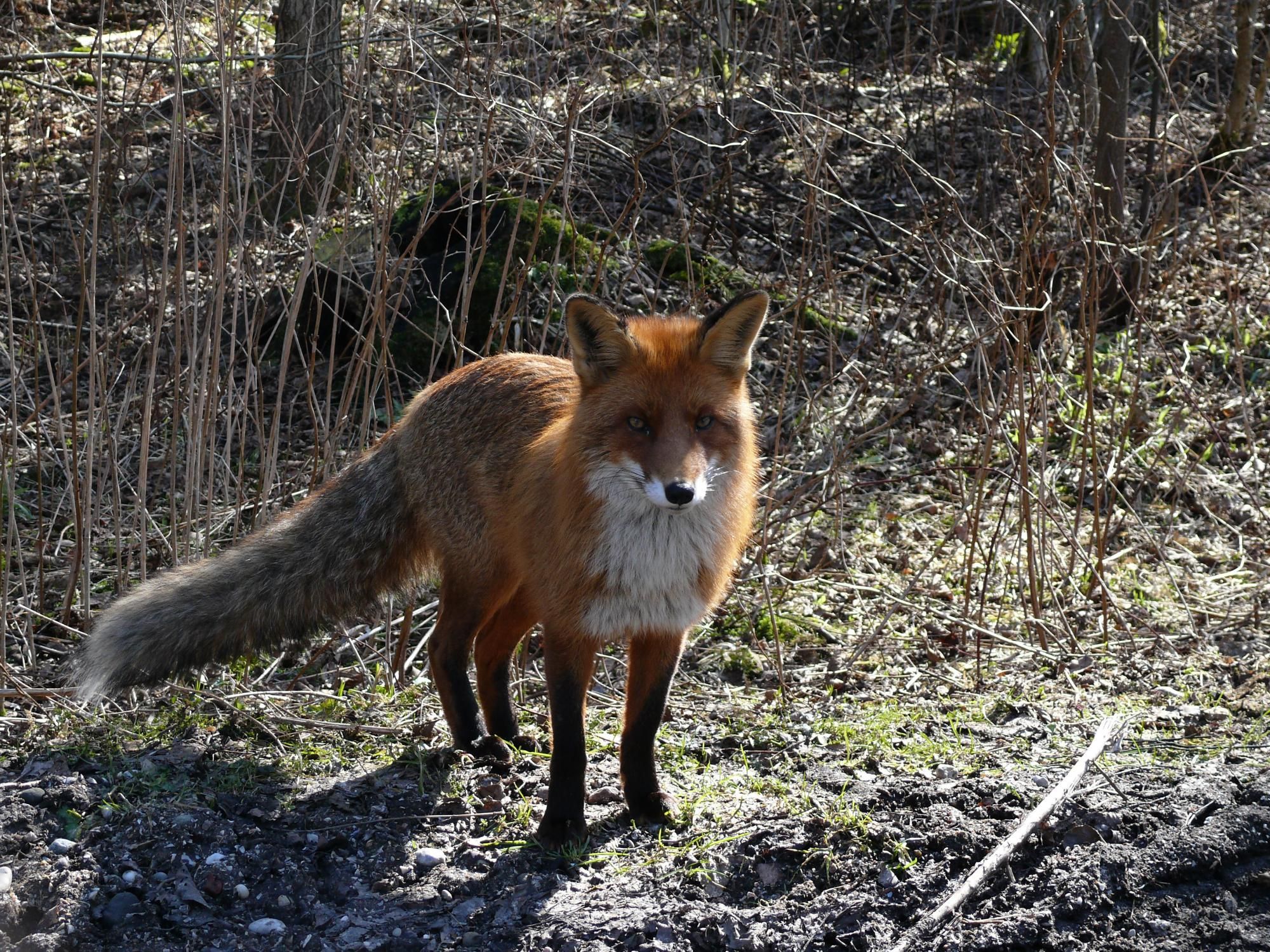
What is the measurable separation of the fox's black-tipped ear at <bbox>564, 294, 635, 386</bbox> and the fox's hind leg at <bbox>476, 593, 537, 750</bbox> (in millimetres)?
1037

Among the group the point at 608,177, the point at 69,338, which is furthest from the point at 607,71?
the point at 69,338

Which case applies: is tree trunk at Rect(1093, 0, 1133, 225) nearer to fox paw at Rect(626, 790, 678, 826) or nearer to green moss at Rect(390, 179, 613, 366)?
green moss at Rect(390, 179, 613, 366)

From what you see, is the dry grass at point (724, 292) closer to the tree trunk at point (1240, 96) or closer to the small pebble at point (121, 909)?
the tree trunk at point (1240, 96)

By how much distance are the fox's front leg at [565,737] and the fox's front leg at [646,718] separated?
0.18 m

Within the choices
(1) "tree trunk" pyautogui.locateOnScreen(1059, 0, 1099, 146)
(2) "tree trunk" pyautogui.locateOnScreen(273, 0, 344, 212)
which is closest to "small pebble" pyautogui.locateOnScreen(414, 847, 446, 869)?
(2) "tree trunk" pyautogui.locateOnScreen(273, 0, 344, 212)

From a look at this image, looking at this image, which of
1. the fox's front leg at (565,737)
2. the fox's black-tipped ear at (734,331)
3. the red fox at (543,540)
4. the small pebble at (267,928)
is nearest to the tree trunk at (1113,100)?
the fox's black-tipped ear at (734,331)

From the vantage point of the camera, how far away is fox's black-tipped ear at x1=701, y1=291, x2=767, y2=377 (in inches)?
133

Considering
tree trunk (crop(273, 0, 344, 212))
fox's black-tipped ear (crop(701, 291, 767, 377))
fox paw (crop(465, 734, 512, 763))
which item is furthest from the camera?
tree trunk (crop(273, 0, 344, 212))

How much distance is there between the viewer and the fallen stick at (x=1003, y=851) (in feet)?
10.1

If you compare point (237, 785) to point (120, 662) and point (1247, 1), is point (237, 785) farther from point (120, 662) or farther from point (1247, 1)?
point (1247, 1)

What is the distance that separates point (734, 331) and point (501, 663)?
157cm

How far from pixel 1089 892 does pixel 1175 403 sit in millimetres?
5484

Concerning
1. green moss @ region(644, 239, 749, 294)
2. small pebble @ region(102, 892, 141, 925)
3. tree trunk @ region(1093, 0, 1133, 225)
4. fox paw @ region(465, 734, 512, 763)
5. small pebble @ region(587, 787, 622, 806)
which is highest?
tree trunk @ region(1093, 0, 1133, 225)

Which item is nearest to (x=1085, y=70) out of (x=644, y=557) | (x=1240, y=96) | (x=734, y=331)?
(x=1240, y=96)
